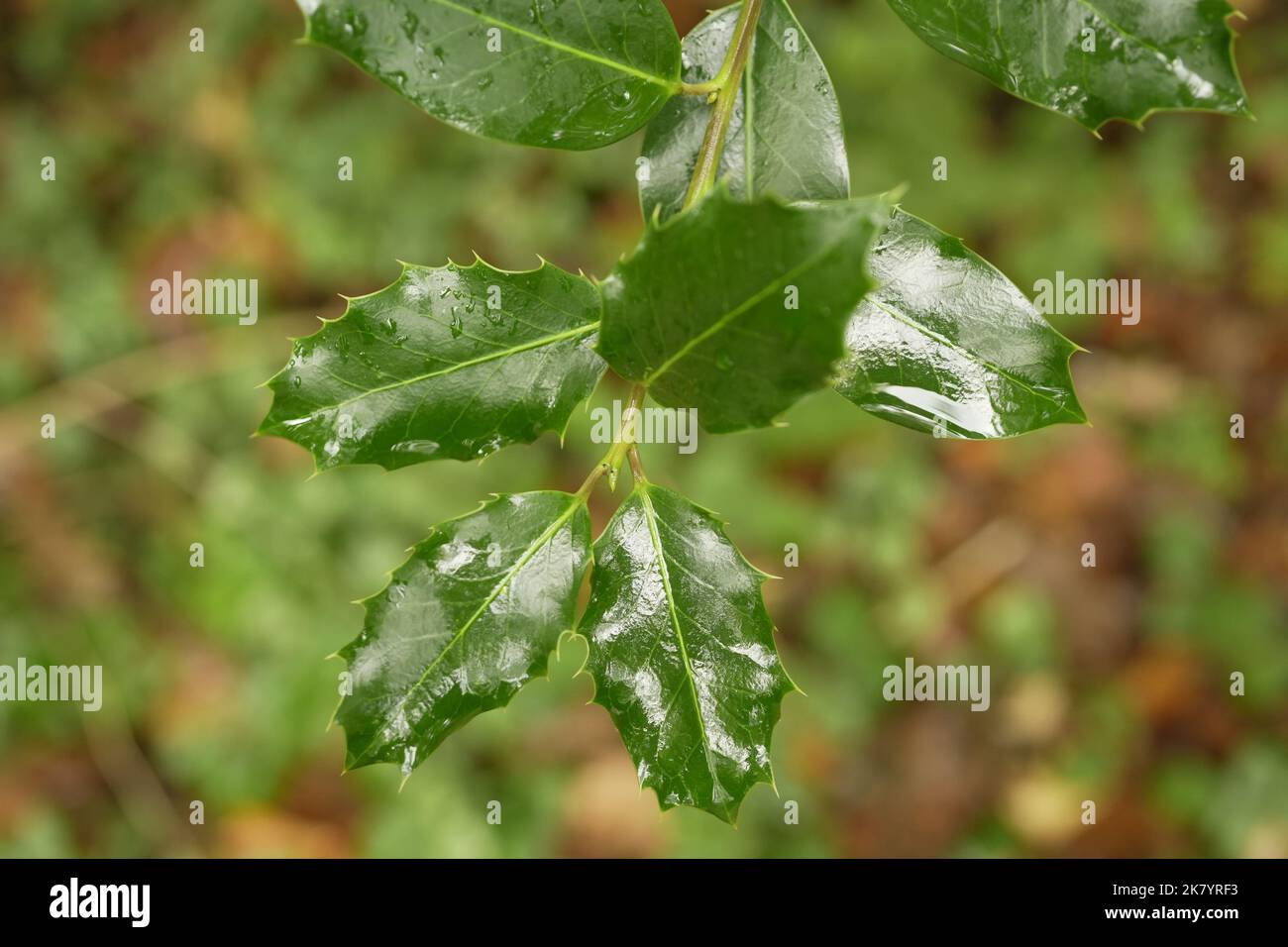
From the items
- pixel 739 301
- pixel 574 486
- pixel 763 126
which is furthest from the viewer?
pixel 574 486

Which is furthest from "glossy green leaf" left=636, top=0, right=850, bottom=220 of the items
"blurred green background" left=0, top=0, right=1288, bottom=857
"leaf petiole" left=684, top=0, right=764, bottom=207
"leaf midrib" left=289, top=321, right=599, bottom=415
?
"blurred green background" left=0, top=0, right=1288, bottom=857

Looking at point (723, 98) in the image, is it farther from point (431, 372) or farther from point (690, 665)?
point (690, 665)

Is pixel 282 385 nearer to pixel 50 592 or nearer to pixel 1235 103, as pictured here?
pixel 1235 103

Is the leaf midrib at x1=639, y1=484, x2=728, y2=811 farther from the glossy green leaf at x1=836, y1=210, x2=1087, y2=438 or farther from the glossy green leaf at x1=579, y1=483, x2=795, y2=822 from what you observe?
the glossy green leaf at x1=836, y1=210, x2=1087, y2=438

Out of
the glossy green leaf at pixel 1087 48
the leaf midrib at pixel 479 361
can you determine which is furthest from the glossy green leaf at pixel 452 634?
the glossy green leaf at pixel 1087 48

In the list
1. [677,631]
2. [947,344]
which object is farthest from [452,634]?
[947,344]
